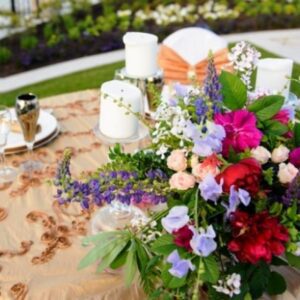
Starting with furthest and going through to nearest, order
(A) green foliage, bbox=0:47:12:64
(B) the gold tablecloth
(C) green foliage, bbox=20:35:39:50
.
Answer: (C) green foliage, bbox=20:35:39:50 → (A) green foliage, bbox=0:47:12:64 → (B) the gold tablecloth

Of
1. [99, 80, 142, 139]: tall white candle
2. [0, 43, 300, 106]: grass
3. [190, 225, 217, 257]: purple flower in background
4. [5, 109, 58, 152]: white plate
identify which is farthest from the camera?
[0, 43, 300, 106]: grass

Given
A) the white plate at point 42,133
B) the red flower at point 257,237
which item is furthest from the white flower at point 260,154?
the white plate at point 42,133

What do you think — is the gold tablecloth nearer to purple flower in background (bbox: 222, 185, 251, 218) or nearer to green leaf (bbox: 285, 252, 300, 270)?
green leaf (bbox: 285, 252, 300, 270)

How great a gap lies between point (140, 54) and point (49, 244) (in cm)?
78

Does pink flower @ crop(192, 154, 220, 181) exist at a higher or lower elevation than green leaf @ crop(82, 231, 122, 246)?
higher

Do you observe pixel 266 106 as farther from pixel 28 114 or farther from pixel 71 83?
pixel 71 83

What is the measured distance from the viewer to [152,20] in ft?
19.4

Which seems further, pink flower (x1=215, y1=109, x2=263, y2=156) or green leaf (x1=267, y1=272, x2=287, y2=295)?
green leaf (x1=267, y1=272, x2=287, y2=295)

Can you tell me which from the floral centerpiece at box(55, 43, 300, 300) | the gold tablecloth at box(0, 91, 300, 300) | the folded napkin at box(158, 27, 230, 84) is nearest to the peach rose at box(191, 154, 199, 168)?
the floral centerpiece at box(55, 43, 300, 300)

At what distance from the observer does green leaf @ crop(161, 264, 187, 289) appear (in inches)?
45.0

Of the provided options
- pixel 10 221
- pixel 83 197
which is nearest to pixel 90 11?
pixel 10 221

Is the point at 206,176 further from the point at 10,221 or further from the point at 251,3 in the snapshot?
the point at 251,3

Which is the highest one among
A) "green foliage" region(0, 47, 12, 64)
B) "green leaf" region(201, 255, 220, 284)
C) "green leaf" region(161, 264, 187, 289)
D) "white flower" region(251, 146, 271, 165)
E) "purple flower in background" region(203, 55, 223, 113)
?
"purple flower in background" region(203, 55, 223, 113)

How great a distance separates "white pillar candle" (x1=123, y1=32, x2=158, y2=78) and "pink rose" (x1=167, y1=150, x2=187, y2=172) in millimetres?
888
